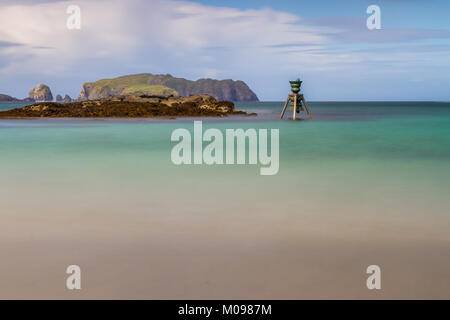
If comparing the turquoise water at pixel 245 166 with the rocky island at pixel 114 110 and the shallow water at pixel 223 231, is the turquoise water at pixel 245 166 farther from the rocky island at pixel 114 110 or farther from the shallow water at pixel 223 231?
the rocky island at pixel 114 110

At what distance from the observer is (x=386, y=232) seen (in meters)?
6.83

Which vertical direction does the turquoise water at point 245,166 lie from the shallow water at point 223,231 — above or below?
above

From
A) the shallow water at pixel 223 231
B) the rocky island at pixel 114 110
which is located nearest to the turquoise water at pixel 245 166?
the shallow water at pixel 223 231

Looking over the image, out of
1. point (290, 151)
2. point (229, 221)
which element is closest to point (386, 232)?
point (229, 221)

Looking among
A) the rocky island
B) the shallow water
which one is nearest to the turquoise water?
the shallow water

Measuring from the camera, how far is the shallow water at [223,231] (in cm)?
485

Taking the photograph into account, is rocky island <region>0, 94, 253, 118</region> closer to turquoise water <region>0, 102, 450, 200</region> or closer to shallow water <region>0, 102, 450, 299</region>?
Answer: turquoise water <region>0, 102, 450, 200</region>

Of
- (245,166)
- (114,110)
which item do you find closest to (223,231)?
(245,166)

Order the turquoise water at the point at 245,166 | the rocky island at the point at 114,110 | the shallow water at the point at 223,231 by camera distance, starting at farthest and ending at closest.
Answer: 1. the rocky island at the point at 114,110
2. the turquoise water at the point at 245,166
3. the shallow water at the point at 223,231

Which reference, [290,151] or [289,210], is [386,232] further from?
[290,151]

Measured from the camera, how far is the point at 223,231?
682 cm

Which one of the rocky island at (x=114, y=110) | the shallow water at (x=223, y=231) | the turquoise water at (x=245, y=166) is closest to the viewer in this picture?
the shallow water at (x=223, y=231)

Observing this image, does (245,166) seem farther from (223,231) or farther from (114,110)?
(114,110)

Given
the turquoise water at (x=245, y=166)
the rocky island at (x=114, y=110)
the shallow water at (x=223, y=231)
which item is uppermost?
the rocky island at (x=114, y=110)
